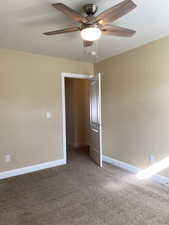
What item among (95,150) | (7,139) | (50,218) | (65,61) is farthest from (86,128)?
(50,218)

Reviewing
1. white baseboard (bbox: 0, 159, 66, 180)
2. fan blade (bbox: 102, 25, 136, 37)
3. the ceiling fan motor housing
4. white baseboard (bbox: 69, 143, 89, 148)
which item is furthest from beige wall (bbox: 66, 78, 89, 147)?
the ceiling fan motor housing

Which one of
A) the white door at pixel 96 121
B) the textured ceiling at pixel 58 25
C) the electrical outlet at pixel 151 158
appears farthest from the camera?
the white door at pixel 96 121

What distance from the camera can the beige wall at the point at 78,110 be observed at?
209 inches

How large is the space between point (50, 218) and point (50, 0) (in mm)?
2528

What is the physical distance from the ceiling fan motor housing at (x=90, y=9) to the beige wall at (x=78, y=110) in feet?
11.3

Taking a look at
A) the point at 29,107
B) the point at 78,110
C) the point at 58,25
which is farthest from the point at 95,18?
the point at 78,110

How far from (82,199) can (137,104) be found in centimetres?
199

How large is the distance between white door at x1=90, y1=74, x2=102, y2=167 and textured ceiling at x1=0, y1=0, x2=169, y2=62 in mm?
741

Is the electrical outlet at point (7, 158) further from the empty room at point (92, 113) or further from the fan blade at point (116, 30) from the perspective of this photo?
the fan blade at point (116, 30)

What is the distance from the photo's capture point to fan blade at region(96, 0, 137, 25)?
4.70ft

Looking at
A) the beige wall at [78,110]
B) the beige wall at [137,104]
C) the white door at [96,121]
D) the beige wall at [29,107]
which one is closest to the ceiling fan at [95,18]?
the beige wall at [137,104]

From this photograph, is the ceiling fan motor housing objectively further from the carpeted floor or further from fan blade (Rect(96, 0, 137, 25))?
the carpeted floor

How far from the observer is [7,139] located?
311 cm

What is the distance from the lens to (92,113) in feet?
12.8
